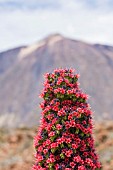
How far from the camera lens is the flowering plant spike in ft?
41.2

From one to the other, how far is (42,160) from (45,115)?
116cm

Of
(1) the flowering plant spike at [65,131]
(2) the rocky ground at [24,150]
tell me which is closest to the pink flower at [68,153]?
(1) the flowering plant spike at [65,131]

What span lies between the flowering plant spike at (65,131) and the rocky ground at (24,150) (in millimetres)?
20076

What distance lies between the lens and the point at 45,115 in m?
13.0

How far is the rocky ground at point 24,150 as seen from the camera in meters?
37.0

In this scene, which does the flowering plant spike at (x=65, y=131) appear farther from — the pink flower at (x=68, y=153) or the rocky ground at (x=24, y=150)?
the rocky ground at (x=24, y=150)

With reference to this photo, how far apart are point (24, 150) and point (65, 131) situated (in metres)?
37.2

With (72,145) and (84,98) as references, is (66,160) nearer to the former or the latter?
(72,145)

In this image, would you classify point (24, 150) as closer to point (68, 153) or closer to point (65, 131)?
point (65, 131)

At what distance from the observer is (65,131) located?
12648 millimetres

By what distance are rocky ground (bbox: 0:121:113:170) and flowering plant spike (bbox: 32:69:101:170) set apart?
2008 cm

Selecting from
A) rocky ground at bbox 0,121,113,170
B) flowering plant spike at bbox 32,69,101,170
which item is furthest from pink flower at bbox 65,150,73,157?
rocky ground at bbox 0,121,113,170

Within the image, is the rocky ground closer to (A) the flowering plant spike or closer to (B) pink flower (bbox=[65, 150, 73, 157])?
(A) the flowering plant spike

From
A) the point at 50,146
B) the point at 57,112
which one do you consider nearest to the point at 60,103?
the point at 57,112
